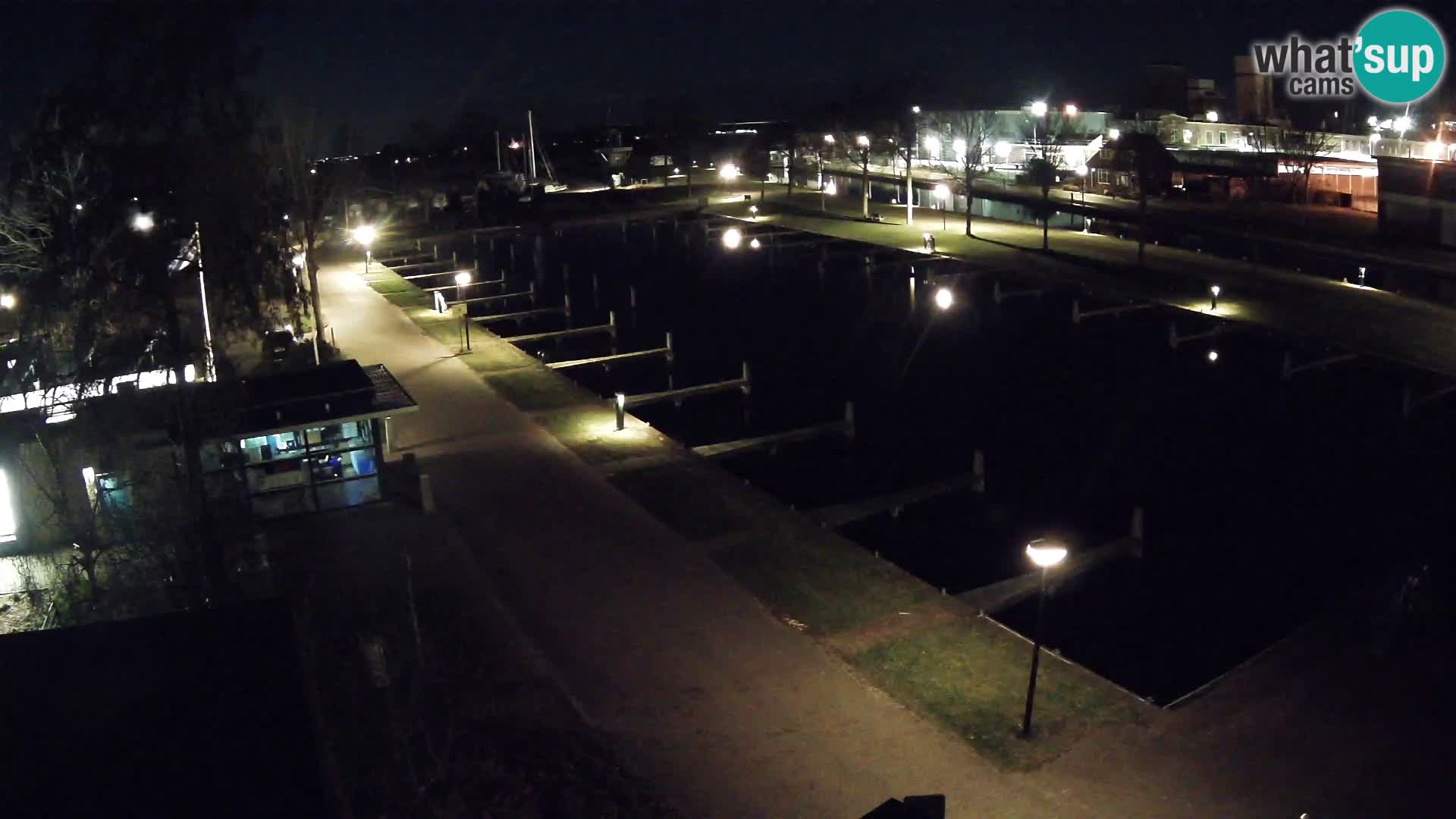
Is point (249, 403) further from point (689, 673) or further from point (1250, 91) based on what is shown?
point (1250, 91)

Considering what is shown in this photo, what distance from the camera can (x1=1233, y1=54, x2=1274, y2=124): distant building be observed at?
80.0 metres

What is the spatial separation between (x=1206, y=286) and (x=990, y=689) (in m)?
28.0

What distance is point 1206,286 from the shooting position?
35812 mm

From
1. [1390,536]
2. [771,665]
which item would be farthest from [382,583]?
[1390,536]

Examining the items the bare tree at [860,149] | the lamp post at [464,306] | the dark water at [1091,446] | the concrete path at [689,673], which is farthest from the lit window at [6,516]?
the bare tree at [860,149]

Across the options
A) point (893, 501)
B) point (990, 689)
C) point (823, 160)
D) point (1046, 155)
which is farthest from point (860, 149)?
point (990, 689)

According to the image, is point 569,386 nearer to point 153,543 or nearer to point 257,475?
point 257,475

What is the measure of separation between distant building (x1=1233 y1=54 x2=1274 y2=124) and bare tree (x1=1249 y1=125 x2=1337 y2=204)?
686 inches

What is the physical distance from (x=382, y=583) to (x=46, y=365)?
21.5 ft

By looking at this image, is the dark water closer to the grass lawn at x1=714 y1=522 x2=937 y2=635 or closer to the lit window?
the grass lawn at x1=714 y1=522 x2=937 y2=635

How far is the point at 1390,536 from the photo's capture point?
18766mm

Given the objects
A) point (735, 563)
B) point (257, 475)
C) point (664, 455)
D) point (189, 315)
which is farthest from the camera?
point (664, 455)

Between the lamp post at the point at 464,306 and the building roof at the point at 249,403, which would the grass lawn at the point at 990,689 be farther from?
the lamp post at the point at 464,306

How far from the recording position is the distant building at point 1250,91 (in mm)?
80000
